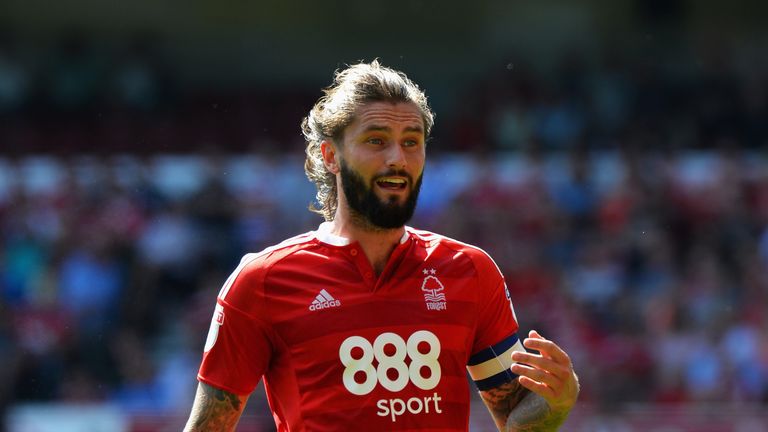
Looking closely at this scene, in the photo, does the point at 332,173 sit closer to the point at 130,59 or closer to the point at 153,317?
the point at 153,317

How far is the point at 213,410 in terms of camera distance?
4.16 metres

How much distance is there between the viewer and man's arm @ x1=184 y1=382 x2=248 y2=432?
13.6ft

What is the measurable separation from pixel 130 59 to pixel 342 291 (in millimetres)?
11860

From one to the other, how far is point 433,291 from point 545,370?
46cm

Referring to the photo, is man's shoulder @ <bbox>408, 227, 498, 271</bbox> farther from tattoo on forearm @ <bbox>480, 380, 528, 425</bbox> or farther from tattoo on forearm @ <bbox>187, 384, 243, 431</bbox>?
tattoo on forearm @ <bbox>187, 384, 243, 431</bbox>

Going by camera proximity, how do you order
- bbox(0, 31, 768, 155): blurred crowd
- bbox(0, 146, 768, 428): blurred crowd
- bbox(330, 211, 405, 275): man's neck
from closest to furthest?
bbox(330, 211, 405, 275): man's neck
bbox(0, 146, 768, 428): blurred crowd
bbox(0, 31, 768, 155): blurred crowd

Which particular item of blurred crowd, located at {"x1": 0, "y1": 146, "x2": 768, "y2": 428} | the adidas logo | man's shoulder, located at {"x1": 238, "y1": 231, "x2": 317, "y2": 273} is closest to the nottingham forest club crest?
the adidas logo

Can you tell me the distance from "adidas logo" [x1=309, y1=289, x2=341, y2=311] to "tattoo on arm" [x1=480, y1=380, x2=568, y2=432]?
64 centimetres

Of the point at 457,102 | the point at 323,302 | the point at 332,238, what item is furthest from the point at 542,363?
the point at 457,102

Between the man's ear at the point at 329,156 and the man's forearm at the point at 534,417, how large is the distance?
0.99 meters

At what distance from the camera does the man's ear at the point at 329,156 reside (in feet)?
14.5

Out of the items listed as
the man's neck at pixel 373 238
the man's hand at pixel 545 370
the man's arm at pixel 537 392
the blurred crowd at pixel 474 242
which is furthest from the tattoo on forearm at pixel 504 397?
the blurred crowd at pixel 474 242

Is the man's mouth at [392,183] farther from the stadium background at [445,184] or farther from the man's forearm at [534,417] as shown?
the stadium background at [445,184]

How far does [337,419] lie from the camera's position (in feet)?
13.3
